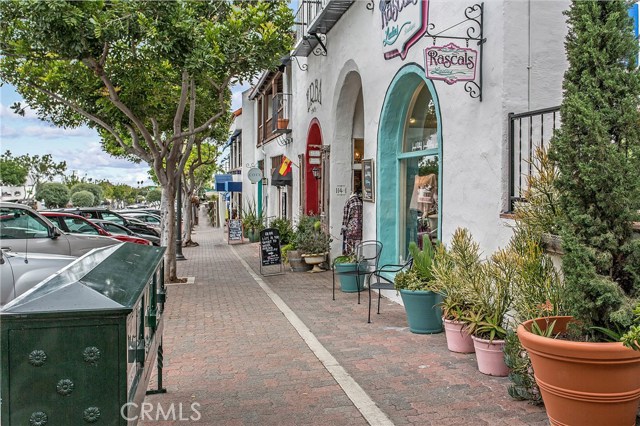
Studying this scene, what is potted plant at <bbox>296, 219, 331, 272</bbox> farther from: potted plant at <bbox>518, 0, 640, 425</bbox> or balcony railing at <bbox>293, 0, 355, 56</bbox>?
potted plant at <bbox>518, 0, 640, 425</bbox>

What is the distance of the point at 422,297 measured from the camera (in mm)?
6676

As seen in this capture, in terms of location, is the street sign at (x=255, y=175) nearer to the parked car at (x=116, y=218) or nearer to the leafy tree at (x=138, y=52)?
the parked car at (x=116, y=218)

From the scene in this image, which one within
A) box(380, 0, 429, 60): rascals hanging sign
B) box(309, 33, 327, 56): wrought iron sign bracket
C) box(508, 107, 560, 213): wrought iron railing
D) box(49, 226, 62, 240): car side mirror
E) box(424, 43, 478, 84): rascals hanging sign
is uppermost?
box(309, 33, 327, 56): wrought iron sign bracket

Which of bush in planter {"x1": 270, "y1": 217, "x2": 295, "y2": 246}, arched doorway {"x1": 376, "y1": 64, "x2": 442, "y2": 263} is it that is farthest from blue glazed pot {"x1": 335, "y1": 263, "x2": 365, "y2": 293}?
bush in planter {"x1": 270, "y1": 217, "x2": 295, "y2": 246}

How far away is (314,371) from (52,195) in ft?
169

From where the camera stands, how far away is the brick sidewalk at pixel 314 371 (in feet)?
14.5

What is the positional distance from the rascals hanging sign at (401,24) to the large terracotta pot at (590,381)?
5.30 meters

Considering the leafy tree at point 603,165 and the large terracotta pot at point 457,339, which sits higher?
the leafy tree at point 603,165

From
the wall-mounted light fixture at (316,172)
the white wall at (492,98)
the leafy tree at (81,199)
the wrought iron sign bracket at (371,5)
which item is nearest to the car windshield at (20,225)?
the white wall at (492,98)

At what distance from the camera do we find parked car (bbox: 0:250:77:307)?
270 inches

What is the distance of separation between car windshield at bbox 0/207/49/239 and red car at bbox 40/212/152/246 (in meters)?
2.69

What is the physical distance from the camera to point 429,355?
5992 millimetres

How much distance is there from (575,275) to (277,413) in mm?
2517

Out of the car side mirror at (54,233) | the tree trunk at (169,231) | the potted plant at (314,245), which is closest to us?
the car side mirror at (54,233)
